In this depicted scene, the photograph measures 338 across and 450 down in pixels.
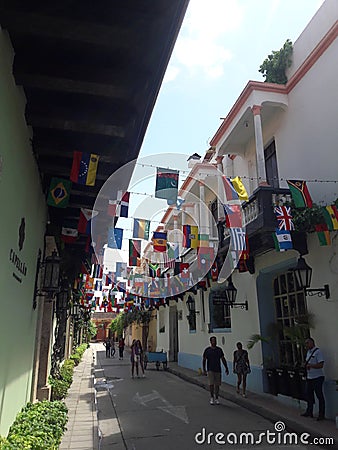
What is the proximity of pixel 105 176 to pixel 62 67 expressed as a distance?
2.44 m

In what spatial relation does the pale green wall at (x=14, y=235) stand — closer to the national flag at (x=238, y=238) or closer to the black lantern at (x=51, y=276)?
the black lantern at (x=51, y=276)

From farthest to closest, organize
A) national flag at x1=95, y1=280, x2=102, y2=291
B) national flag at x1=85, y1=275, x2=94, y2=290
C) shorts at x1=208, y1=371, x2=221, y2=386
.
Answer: national flag at x1=95, y1=280, x2=102, y2=291
national flag at x1=85, y1=275, x2=94, y2=290
shorts at x1=208, y1=371, x2=221, y2=386

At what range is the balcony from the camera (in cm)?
887

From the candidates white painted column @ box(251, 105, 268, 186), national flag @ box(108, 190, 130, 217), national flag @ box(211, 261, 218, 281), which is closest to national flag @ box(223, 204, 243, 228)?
white painted column @ box(251, 105, 268, 186)

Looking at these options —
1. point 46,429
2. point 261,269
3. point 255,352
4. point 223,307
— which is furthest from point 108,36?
point 223,307

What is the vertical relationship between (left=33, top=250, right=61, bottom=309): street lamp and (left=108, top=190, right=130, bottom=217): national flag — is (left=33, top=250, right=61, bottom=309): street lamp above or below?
below

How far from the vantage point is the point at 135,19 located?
340 cm

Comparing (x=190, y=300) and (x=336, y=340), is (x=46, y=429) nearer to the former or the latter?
(x=336, y=340)

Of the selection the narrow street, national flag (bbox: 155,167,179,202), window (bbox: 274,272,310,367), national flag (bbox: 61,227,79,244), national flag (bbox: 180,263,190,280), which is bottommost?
the narrow street

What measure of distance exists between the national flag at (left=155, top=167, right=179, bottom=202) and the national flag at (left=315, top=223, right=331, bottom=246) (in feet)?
10.8

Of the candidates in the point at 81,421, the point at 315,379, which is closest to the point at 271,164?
the point at 315,379

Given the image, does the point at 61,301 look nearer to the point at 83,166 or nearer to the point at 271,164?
the point at 83,166

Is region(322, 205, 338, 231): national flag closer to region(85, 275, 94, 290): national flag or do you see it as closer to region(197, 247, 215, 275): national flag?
region(197, 247, 215, 275): national flag

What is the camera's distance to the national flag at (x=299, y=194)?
833 cm
